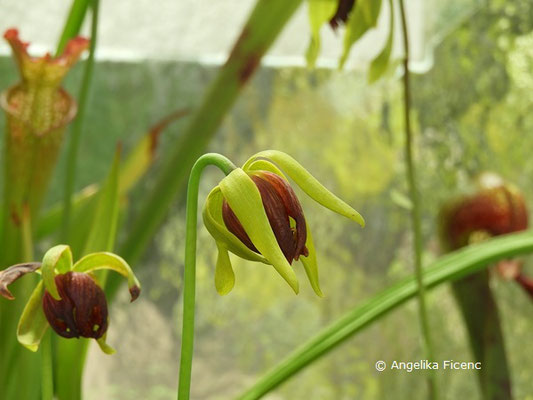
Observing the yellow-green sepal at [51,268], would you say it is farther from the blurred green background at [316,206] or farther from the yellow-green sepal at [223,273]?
the blurred green background at [316,206]

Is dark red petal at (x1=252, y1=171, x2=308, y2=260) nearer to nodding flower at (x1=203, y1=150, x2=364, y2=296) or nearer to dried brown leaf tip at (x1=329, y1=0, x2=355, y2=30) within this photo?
nodding flower at (x1=203, y1=150, x2=364, y2=296)

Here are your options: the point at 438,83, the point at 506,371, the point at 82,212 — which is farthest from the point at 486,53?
the point at 82,212

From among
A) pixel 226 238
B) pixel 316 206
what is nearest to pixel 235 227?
pixel 226 238

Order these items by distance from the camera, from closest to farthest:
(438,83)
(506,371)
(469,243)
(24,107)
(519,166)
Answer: (24,107)
(506,371)
(469,243)
(519,166)
(438,83)

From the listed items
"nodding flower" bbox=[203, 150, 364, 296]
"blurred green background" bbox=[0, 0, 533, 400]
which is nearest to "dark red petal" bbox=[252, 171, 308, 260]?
"nodding flower" bbox=[203, 150, 364, 296]

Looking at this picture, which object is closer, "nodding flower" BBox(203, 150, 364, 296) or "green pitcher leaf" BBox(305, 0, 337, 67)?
"nodding flower" BBox(203, 150, 364, 296)

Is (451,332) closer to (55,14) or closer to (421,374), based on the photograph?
(421,374)
